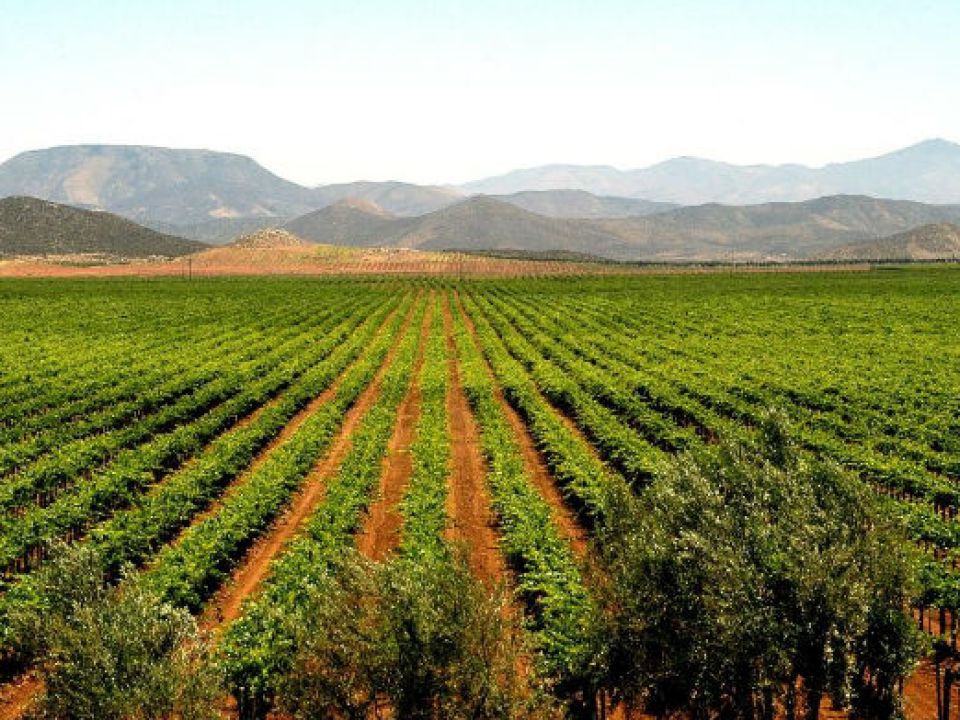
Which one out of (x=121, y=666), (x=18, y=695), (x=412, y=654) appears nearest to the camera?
(x=121, y=666)

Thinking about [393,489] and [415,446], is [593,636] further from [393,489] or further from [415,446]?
[415,446]

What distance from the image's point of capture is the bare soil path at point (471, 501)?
1591cm

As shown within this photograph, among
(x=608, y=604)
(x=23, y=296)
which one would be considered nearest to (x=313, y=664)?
(x=608, y=604)

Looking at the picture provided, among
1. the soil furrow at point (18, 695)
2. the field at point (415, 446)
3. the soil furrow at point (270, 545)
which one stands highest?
the field at point (415, 446)

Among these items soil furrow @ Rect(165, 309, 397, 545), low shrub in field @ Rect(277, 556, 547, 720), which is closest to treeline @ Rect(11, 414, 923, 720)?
low shrub in field @ Rect(277, 556, 547, 720)

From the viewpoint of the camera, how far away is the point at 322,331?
5634 cm

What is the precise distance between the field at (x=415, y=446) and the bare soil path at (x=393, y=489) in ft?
0.32

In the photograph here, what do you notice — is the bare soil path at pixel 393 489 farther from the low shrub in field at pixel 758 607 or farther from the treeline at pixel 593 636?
the low shrub in field at pixel 758 607

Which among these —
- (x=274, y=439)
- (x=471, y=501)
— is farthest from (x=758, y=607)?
(x=274, y=439)

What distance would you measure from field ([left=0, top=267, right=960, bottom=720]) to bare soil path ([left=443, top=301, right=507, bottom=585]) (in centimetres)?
10

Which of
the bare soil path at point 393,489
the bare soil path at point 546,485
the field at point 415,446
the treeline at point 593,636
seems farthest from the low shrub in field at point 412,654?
the bare soil path at point 546,485

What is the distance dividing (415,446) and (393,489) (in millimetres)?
3355

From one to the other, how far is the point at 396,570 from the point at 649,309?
6521 cm

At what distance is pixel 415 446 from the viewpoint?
2434 centimetres
